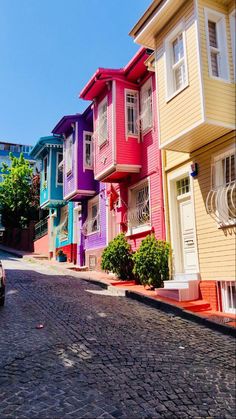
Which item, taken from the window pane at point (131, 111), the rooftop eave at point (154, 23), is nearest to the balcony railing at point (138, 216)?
the window pane at point (131, 111)

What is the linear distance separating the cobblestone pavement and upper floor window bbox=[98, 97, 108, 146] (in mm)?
7563

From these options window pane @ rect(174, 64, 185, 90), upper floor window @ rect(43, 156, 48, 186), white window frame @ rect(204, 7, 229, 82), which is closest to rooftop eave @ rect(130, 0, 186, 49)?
white window frame @ rect(204, 7, 229, 82)

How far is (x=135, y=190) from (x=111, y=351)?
8750 millimetres

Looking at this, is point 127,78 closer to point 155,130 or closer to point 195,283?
point 155,130

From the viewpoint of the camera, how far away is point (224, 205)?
28.9 feet

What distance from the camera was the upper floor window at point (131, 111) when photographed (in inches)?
547

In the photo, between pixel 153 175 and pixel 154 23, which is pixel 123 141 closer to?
pixel 153 175

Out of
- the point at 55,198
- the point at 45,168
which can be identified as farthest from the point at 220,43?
the point at 45,168

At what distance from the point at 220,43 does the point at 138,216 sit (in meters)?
6.41

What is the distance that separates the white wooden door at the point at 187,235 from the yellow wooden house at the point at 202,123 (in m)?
0.03

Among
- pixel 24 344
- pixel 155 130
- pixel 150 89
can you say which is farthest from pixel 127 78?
pixel 24 344

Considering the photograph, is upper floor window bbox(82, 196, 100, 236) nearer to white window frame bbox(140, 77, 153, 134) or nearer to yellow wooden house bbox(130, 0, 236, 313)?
white window frame bbox(140, 77, 153, 134)

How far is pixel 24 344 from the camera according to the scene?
6375 millimetres

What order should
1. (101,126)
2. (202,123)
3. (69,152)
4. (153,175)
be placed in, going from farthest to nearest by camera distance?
(69,152)
(101,126)
(153,175)
(202,123)
